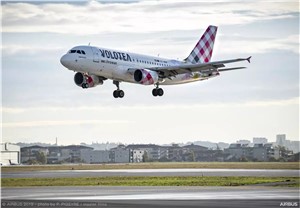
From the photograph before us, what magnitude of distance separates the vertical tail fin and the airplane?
12.0 feet

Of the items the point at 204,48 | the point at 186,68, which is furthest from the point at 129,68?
the point at 204,48

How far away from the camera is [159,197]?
40250 millimetres

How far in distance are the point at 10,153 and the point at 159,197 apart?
145 metres

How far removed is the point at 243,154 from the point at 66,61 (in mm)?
94627

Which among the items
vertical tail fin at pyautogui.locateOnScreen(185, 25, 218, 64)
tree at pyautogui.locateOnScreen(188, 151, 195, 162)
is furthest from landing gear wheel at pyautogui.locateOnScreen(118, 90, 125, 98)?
tree at pyautogui.locateOnScreen(188, 151, 195, 162)

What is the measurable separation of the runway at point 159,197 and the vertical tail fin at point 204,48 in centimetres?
3837

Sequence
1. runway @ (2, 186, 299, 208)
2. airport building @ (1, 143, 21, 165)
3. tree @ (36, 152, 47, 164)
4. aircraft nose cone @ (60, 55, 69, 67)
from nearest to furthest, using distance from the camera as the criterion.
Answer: runway @ (2, 186, 299, 208), aircraft nose cone @ (60, 55, 69, 67), airport building @ (1, 143, 21, 165), tree @ (36, 152, 47, 164)

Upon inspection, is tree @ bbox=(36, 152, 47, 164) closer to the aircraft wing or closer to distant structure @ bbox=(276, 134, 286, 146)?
distant structure @ bbox=(276, 134, 286, 146)

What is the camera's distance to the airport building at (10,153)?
17218cm

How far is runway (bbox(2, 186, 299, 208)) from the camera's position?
119 feet

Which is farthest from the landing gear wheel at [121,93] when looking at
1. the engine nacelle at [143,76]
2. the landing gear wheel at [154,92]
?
the landing gear wheel at [154,92]

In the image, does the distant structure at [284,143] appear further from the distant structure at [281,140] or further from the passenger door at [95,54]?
the passenger door at [95,54]

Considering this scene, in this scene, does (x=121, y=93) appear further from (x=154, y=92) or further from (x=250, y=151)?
(x=250, y=151)

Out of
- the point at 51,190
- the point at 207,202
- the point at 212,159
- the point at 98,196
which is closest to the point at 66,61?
the point at 51,190
